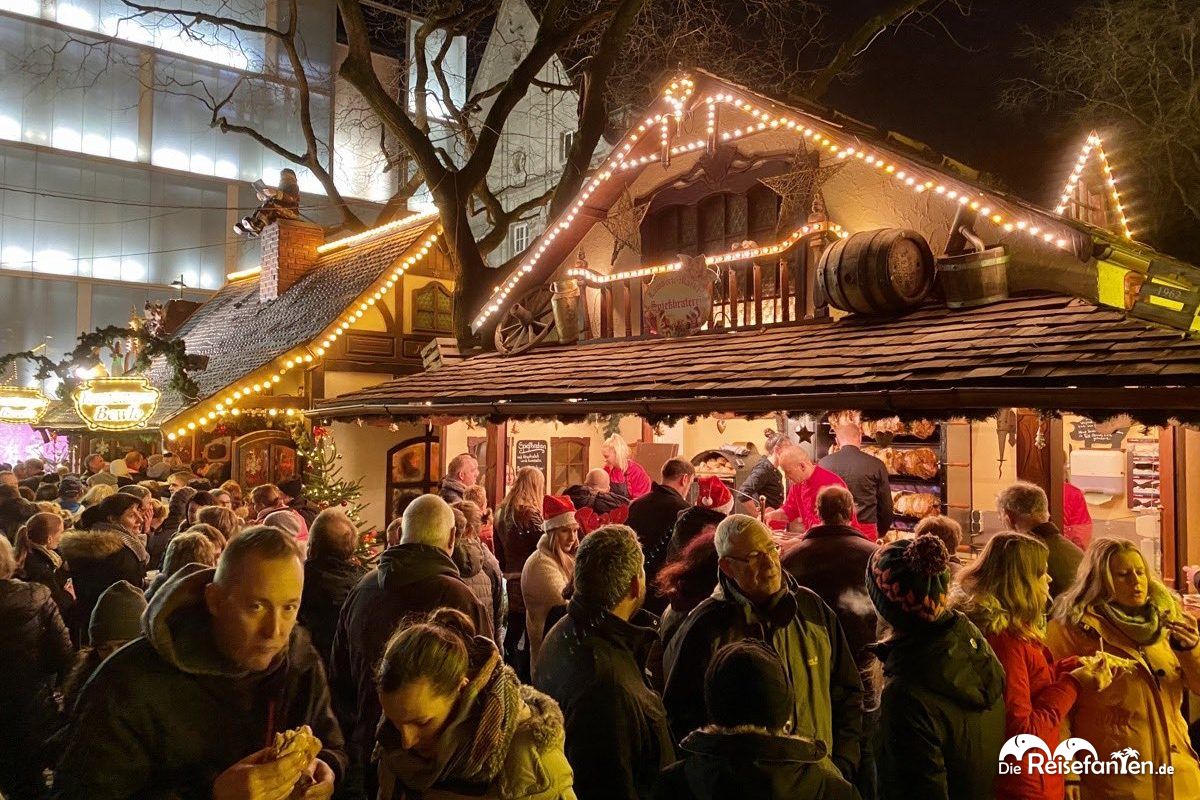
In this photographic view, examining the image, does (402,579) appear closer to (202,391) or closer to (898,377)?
(898,377)

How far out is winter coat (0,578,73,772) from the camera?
454 cm

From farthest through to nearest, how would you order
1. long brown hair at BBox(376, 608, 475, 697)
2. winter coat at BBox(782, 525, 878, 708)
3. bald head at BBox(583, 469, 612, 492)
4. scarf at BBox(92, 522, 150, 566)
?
bald head at BBox(583, 469, 612, 492) < scarf at BBox(92, 522, 150, 566) < winter coat at BBox(782, 525, 878, 708) < long brown hair at BBox(376, 608, 475, 697)

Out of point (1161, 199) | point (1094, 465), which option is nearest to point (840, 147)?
point (1094, 465)

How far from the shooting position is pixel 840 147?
28.8 feet

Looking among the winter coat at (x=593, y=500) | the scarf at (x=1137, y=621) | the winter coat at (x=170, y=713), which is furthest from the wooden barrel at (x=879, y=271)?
the winter coat at (x=170, y=713)

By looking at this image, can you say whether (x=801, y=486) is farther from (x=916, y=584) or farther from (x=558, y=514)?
(x=916, y=584)

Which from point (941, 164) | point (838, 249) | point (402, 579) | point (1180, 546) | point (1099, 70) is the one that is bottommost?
point (1180, 546)

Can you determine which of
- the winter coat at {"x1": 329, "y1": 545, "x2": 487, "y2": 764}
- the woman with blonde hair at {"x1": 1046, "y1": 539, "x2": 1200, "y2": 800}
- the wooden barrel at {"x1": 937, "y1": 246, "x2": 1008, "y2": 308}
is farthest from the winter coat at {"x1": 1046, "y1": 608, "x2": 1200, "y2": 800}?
the wooden barrel at {"x1": 937, "y1": 246, "x2": 1008, "y2": 308}

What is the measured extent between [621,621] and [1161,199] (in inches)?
684

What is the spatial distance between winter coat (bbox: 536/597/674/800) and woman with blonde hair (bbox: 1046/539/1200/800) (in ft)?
6.38

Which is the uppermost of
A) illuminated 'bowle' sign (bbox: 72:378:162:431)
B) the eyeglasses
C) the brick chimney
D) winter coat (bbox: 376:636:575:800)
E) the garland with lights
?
the brick chimney

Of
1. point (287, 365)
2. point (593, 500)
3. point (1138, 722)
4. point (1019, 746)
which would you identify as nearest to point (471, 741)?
point (1019, 746)

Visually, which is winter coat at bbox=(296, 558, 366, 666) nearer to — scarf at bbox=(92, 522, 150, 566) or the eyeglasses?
scarf at bbox=(92, 522, 150, 566)

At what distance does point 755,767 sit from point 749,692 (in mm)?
207
